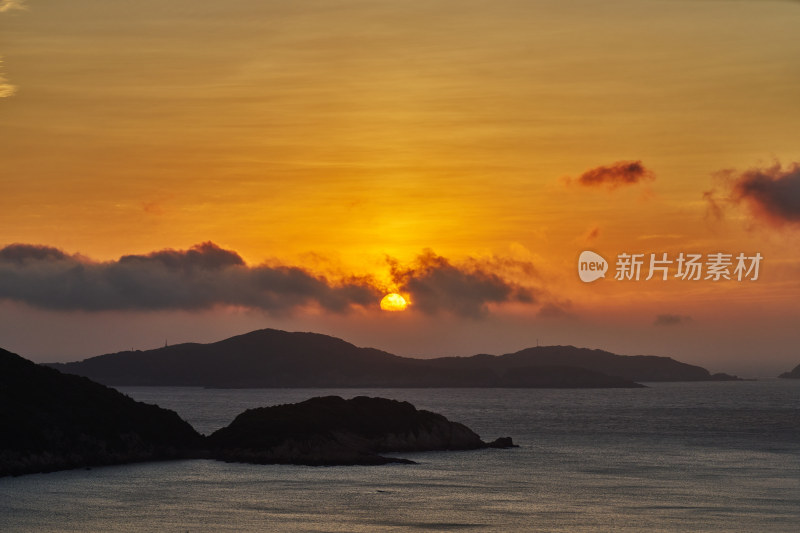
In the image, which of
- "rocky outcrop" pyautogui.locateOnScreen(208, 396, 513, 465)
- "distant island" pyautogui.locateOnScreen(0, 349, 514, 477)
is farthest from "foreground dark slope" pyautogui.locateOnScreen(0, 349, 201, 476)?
"rocky outcrop" pyautogui.locateOnScreen(208, 396, 513, 465)

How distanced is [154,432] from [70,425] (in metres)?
9.64

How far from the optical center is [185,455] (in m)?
102

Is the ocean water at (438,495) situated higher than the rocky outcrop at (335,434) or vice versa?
the rocky outcrop at (335,434)

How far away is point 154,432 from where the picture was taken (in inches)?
4055

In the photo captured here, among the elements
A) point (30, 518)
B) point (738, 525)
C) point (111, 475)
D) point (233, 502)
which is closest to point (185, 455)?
point (111, 475)

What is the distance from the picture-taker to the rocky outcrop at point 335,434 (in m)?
101

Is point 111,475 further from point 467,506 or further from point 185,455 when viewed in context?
point 467,506

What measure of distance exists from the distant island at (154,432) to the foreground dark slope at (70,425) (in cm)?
10

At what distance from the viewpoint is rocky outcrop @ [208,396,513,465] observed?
10081cm

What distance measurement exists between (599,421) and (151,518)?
13551 cm

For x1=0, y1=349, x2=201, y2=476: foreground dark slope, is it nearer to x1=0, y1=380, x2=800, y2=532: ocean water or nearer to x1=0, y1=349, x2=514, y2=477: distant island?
x1=0, y1=349, x2=514, y2=477: distant island

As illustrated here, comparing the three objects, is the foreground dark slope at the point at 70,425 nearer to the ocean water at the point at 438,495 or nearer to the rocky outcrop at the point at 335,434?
the ocean water at the point at 438,495

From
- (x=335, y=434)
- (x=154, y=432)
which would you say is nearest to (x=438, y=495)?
(x=335, y=434)

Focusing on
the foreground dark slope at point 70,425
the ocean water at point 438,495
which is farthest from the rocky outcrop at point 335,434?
the foreground dark slope at point 70,425
